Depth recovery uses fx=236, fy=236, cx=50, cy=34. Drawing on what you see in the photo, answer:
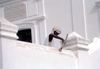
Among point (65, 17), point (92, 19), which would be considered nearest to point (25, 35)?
point (65, 17)

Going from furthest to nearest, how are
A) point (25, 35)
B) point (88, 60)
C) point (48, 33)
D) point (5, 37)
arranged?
point (25, 35)
point (48, 33)
point (88, 60)
point (5, 37)

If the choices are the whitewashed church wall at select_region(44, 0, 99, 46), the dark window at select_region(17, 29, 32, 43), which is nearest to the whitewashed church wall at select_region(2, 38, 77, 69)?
the whitewashed church wall at select_region(44, 0, 99, 46)

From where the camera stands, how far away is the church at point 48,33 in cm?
421

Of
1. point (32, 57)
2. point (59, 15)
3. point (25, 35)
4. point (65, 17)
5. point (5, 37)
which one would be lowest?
point (32, 57)

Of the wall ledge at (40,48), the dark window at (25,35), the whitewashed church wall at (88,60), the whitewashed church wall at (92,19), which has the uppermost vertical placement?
the whitewashed church wall at (92,19)

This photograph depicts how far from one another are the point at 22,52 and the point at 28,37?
716 cm

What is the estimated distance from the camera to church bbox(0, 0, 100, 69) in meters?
4.21

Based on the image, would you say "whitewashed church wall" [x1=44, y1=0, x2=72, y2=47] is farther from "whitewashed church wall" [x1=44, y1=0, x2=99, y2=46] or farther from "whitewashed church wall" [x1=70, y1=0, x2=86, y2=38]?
"whitewashed church wall" [x1=70, y1=0, x2=86, y2=38]

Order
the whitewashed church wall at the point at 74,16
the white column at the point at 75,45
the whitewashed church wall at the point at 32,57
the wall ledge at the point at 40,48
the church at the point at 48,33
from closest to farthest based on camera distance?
the whitewashed church wall at the point at 32,57 < the church at the point at 48,33 < the wall ledge at the point at 40,48 < the white column at the point at 75,45 < the whitewashed church wall at the point at 74,16

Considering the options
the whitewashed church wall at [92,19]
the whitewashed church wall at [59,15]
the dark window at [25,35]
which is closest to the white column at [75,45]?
the whitewashed church wall at [92,19]

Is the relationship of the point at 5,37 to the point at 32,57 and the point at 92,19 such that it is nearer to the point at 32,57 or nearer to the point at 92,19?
the point at 32,57

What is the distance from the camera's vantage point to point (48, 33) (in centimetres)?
1070

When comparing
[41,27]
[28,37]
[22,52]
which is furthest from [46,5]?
[22,52]

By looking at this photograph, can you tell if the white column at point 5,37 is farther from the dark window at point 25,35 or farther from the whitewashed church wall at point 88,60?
the dark window at point 25,35
